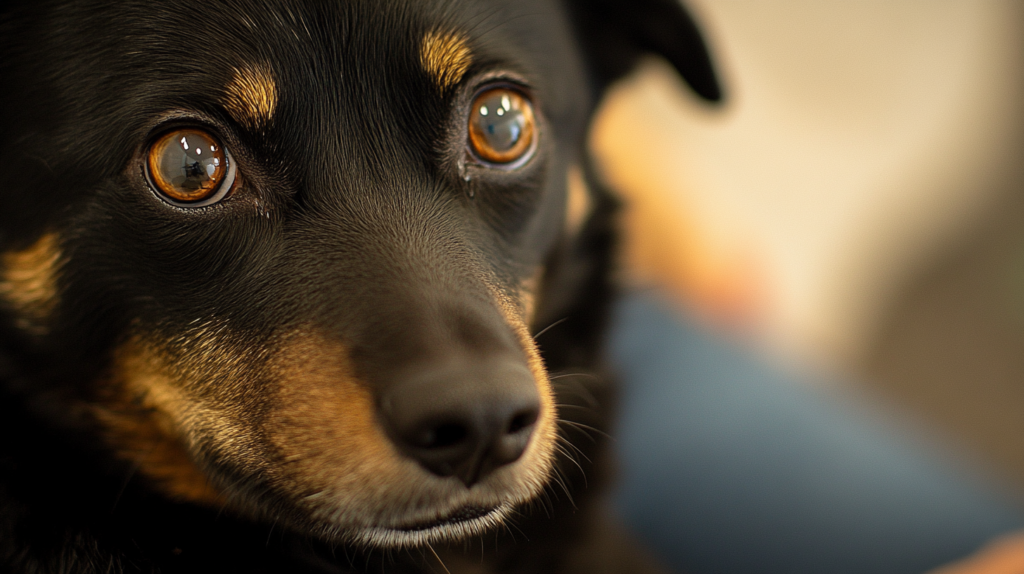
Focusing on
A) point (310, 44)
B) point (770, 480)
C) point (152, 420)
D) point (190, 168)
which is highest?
point (310, 44)

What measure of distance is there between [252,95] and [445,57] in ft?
0.86

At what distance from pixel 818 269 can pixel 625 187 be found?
2.14 m

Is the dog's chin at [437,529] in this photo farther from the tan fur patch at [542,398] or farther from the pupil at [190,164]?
the pupil at [190,164]

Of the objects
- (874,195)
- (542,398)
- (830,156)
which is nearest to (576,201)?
(542,398)

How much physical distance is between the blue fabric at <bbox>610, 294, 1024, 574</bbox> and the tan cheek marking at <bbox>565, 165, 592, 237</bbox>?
0.22 metres

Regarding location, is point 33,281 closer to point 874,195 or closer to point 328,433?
point 328,433

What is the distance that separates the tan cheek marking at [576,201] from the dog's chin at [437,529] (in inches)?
25.4

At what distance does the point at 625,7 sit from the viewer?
147 cm

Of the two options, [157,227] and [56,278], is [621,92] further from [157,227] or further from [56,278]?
[56,278]

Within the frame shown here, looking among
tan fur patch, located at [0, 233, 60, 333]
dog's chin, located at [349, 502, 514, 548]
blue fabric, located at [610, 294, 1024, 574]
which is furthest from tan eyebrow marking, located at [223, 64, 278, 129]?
blue fabric, located at [610, 294, 1024, 574]

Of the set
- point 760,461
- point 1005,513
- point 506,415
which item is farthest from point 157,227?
point 1005,513

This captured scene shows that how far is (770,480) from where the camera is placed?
172 cm

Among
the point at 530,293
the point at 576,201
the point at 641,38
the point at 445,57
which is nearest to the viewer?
the point at 445,57

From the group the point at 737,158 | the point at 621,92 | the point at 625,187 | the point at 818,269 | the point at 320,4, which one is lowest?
the point at 818,269
